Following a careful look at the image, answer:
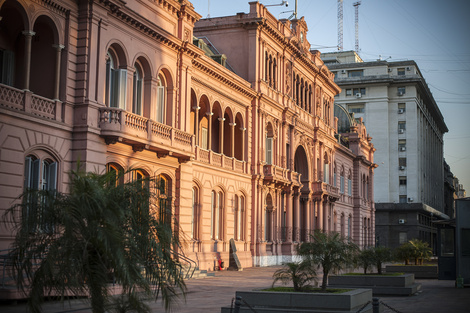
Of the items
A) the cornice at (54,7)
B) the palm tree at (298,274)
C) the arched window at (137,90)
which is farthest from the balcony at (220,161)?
the palm tree at (298,274)

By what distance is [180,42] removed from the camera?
33.6 metres

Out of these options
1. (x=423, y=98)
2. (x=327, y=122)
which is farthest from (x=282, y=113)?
(x=423, y=98)

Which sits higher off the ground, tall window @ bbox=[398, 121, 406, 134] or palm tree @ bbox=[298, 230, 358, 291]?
tall window @ bbox=[398, 121, 406, 134]

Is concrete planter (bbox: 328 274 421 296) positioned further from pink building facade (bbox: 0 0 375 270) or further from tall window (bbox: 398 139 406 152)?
tall window (bbox: 398 139 406 152)

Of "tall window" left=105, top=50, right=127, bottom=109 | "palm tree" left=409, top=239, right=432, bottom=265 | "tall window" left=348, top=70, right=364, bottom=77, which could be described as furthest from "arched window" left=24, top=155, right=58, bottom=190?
"tall window" left=348, top=70, right=364, bottom=77

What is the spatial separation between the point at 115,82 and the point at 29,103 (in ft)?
21.1

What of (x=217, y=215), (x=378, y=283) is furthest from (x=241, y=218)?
(x=378, y=283)

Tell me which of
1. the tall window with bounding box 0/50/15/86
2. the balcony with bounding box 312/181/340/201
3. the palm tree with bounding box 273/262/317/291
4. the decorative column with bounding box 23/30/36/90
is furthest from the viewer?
the balcony with bounding box 312/181/340/201

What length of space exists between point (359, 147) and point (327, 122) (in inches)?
599

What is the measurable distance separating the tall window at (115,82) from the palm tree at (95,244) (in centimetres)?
1617

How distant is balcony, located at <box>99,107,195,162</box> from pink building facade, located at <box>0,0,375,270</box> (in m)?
0.06

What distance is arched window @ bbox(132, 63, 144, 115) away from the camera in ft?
102

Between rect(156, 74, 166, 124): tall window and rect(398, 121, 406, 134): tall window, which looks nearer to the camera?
rect(156, 74, 166, 124): tall window

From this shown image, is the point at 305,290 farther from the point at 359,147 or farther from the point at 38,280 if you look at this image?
the point at 359,147
